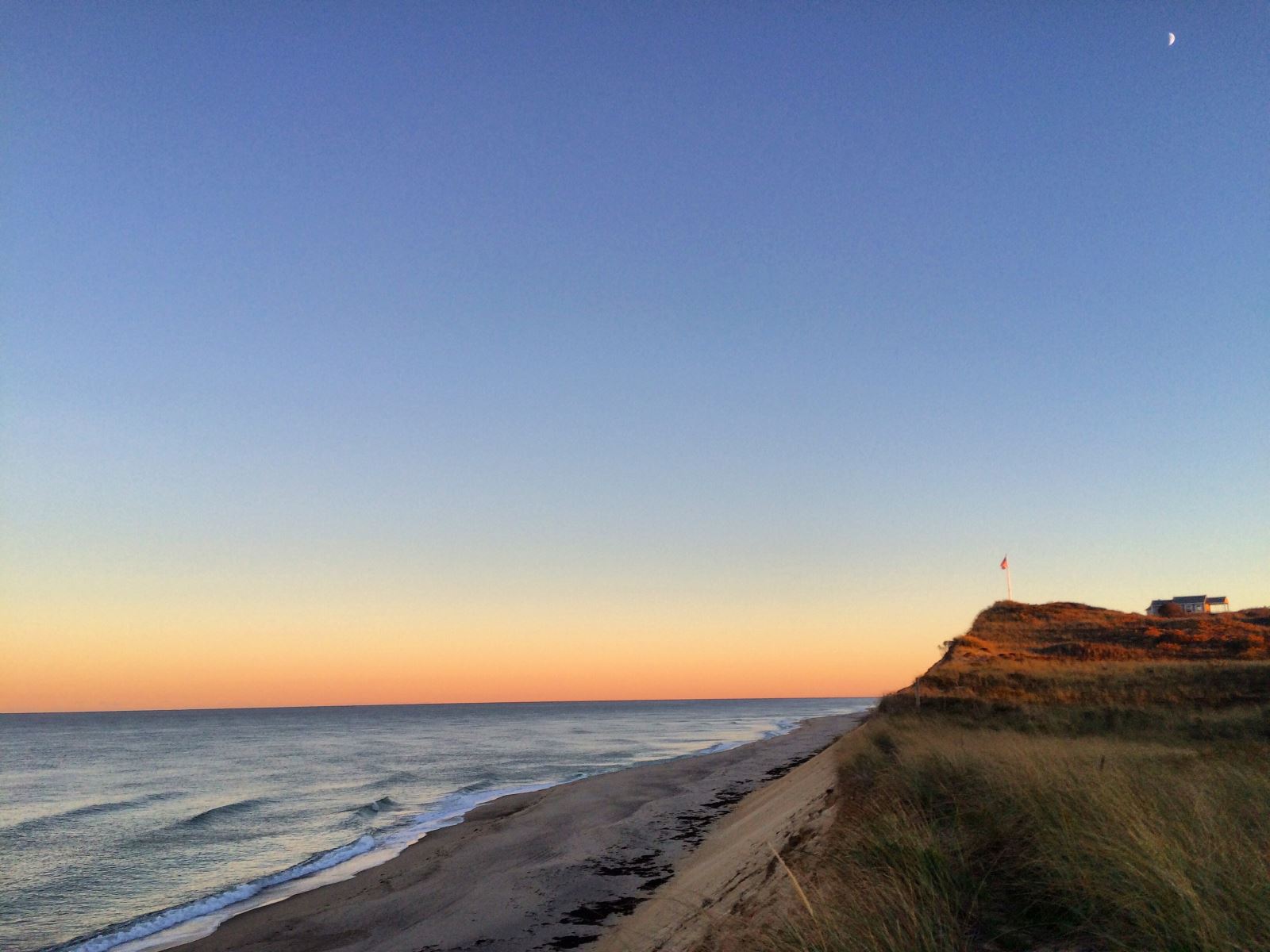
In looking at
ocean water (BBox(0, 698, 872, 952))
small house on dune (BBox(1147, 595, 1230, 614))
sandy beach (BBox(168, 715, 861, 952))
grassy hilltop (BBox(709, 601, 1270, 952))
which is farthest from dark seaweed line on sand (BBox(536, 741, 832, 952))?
small house on dune (BBox(1147, 595, 1230, 614))

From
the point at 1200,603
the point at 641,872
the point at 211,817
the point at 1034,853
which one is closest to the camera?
the point at 1034,853

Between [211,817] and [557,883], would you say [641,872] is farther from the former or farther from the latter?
[211,817]

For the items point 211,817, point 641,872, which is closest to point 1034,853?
point 641,872

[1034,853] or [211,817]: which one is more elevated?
[1034,853]

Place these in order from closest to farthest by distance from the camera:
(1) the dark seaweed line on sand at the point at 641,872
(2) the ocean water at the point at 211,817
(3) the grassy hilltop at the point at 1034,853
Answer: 1. (3) the grassy hilltop at the point at 1034,853
2. (1) the dark seaweed line on sand at the point at 641,872
3. (2) the ocean water at the point at 211,817

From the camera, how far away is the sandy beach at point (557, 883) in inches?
458

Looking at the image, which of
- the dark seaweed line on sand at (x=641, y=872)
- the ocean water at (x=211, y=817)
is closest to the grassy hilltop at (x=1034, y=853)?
the dark seaweed line on sand at (x=641, y=872)

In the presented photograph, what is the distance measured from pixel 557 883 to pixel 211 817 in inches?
853

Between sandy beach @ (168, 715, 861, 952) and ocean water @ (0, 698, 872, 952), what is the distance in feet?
6.99

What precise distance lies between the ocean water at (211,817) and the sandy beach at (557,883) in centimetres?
213

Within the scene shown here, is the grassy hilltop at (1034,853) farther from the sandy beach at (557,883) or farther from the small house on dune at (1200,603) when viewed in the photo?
the small house on dune at (1200,603)

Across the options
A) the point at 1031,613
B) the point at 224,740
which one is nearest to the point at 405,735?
the point at 224,740

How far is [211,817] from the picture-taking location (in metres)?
30.4

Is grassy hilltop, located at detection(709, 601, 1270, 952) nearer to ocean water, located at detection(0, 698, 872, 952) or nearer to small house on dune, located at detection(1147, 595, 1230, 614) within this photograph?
ocean water, located at detection(0, 698, 872, 952)
